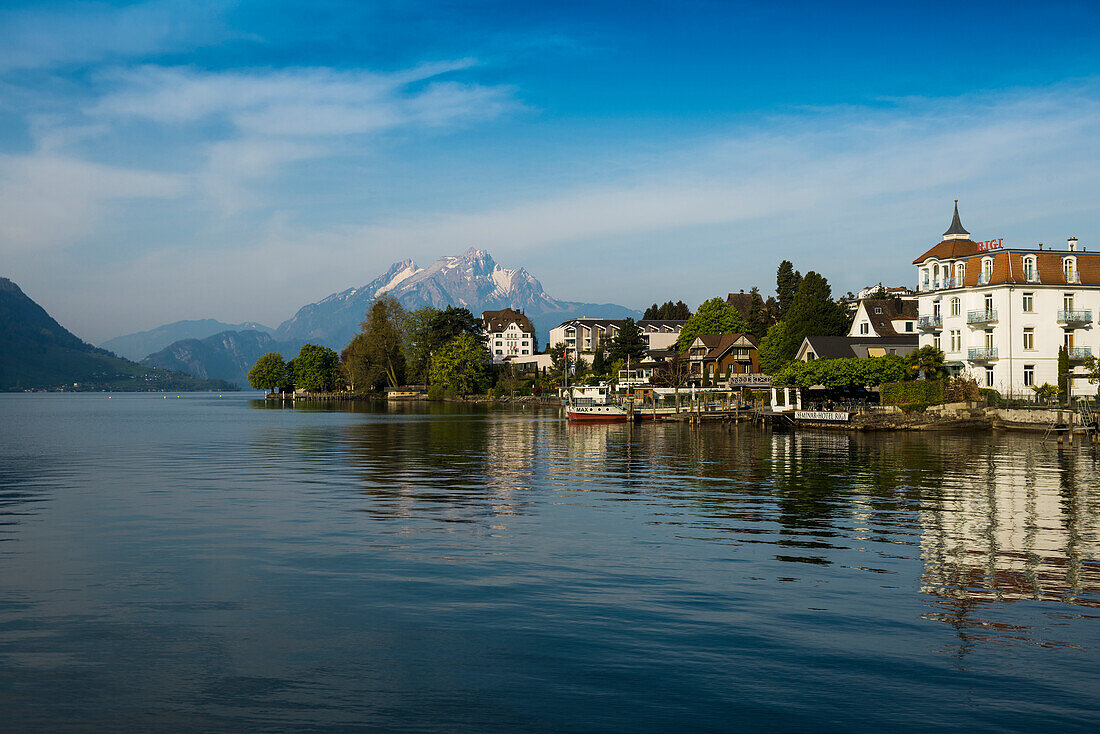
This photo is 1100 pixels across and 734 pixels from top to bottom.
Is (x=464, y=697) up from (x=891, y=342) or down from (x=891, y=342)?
down

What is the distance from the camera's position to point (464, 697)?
38.7 ft

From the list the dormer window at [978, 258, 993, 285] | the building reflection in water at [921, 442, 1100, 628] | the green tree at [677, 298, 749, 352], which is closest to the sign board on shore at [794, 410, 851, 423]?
the dormer window at [978, 258, 993, 285]

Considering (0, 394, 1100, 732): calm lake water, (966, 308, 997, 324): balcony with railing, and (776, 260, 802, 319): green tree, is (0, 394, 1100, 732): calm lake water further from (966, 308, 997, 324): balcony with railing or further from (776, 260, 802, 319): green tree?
(776, 260, 802, 319): green tree

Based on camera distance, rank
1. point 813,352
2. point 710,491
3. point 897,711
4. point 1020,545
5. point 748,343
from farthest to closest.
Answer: point 748,343, point 813,352, point 710,491, point 1020,545, point 897,711

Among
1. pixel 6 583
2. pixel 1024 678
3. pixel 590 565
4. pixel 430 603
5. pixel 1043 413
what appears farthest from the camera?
pixel 1043 413

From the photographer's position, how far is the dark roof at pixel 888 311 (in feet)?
352

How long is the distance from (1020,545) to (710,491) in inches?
574

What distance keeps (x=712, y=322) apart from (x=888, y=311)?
50.8 meters

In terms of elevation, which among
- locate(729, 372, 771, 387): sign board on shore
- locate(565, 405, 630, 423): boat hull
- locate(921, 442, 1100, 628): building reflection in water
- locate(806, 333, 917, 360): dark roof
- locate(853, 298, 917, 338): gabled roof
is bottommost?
locate(921, 442, 1100, 628): building reflection in water

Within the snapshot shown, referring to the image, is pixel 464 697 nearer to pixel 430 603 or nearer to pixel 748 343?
pixel 430 603

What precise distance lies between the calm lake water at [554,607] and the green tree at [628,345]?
427 feet

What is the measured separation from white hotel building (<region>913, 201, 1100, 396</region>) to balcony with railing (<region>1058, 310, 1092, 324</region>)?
3.3 inches

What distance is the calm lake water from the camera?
11.5 meters

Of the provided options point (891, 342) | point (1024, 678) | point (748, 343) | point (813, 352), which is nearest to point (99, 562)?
point (1024, 678)
